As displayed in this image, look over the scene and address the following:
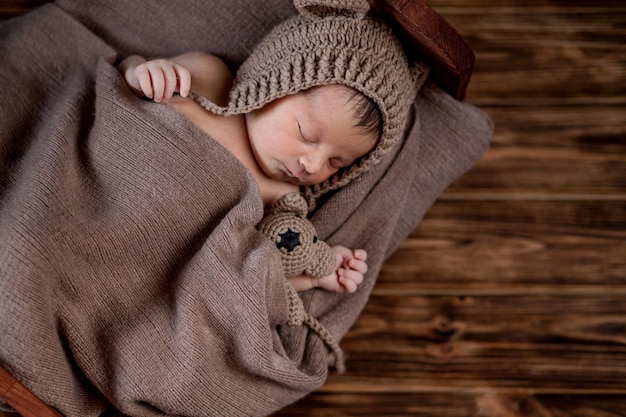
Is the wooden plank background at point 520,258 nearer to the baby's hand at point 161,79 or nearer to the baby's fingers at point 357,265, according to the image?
the baby's fingers at point 357,265

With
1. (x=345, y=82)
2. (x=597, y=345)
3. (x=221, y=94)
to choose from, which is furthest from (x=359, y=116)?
(x=597, y=345)

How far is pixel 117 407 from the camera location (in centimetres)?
117

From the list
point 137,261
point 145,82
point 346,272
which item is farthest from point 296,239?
point 145,82

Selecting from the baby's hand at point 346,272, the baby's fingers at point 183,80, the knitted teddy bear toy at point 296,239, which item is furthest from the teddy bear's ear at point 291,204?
the baby's fingers at point 183,80

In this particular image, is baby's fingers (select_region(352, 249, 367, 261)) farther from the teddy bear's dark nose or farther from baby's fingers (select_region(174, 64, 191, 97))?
baby's fingers (select_region(174, 64, 191, 97))

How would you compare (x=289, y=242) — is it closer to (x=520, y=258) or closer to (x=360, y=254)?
(x=360, y=254)

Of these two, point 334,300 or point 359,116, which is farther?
point 334,300

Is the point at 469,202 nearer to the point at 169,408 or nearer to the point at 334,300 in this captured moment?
the point at 334,300

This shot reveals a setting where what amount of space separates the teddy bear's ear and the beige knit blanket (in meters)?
0.10

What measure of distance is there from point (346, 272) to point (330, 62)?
47 centimetres

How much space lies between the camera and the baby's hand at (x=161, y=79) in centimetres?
Result: 120

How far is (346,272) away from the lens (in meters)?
1.40

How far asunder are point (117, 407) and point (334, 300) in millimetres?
514

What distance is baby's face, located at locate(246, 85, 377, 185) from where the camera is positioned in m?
1.20
